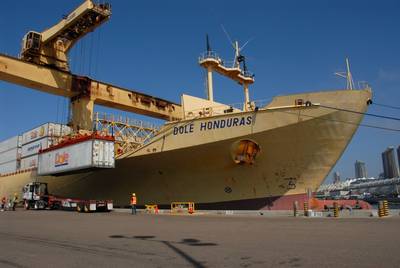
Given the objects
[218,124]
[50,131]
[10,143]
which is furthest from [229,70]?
[10,143]

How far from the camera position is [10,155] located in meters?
39.6

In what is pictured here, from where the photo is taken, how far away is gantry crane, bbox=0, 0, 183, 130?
81.7 feet

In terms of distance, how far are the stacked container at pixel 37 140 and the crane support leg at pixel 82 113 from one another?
231 centimetres

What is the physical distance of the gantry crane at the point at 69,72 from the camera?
81.7ft

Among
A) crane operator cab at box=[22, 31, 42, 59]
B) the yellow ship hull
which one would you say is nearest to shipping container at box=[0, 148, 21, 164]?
crane operator cab at box=[22, 31, 42, 59]

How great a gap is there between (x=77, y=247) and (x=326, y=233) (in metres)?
6.74

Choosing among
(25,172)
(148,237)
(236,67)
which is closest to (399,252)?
(148,237)

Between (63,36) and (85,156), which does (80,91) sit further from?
(85,156)

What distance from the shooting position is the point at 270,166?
1992cm

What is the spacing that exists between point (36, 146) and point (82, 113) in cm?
888

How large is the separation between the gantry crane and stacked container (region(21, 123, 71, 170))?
3.62m

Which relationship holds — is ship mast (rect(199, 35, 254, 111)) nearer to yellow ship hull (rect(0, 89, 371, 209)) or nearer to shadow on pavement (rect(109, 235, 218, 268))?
yellow ship hull (rect(0, 89, 371, 209))

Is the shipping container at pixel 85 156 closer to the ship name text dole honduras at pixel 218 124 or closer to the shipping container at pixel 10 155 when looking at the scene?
the ship name text dole honduras at pixel 218 124

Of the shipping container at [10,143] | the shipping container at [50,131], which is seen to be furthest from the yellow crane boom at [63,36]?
the shipping container at [10,143]
